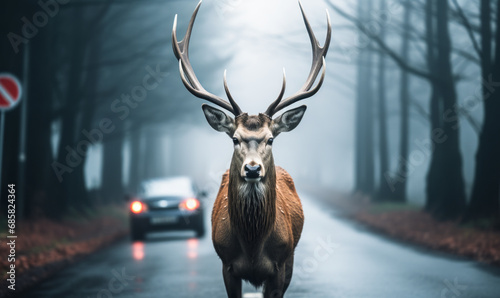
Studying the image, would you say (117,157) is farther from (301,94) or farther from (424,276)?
(301,94)

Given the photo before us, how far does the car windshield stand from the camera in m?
20.9

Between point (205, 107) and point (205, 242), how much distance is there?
1234 cm

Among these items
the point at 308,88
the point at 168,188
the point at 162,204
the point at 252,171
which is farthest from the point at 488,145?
the point at 252,171

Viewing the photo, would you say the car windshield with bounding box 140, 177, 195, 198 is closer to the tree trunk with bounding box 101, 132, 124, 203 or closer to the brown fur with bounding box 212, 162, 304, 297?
the brown fur with bounding box 212, 162, 304, 297

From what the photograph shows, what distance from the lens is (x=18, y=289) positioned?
11234 mm

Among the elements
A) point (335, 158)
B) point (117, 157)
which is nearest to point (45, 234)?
point (117, 157)

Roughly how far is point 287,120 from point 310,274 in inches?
217

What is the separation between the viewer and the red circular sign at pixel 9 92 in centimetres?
1455

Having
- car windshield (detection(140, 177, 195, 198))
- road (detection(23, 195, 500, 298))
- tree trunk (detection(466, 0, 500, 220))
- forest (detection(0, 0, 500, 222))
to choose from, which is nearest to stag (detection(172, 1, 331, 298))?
road (detection(23, 195, 500, 298))

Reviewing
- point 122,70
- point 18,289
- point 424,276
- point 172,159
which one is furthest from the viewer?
point 172,159

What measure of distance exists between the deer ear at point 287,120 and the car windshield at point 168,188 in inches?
518

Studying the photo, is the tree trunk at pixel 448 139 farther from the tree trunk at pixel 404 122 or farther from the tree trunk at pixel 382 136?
the tree trunk at pixel 382 136

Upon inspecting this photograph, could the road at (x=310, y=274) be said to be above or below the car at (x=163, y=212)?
below

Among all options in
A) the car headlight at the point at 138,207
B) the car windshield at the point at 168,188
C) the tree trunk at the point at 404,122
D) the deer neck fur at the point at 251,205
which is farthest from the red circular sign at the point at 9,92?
the tree trunk at the point at 404,122
